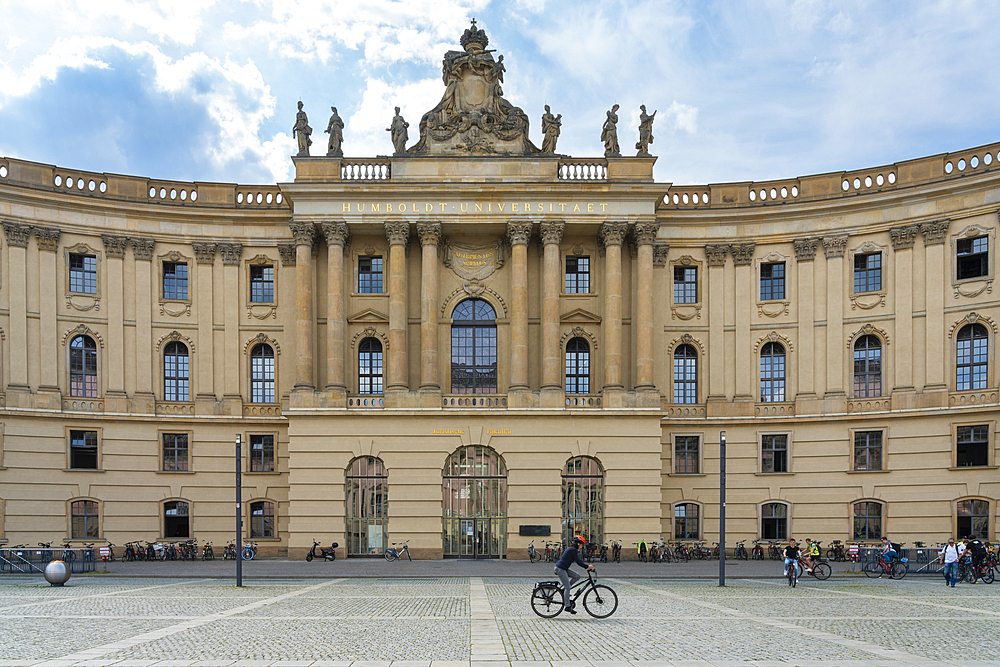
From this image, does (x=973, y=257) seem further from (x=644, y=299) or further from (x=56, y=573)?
(x=56, y=573)

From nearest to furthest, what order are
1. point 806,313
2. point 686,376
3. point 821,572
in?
1. point 821,572
2. point 806,313
3. point 686,376

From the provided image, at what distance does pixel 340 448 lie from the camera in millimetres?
48969

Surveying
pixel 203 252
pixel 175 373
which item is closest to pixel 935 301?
pixel 203 252


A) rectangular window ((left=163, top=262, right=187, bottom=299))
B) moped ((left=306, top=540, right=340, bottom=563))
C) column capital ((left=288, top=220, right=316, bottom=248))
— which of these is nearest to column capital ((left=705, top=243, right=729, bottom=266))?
column capital ((left=288, top=220, right=316, bottom=248))

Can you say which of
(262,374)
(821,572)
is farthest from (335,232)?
(821,572)

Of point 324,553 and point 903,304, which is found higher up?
point 903,304

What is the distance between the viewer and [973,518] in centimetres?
4559

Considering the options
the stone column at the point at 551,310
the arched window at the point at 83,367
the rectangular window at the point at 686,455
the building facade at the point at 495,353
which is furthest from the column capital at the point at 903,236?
the arched window at the point at 83,367

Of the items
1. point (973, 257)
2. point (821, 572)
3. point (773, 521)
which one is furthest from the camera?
point (773, 521)

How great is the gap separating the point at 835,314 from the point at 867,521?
1176 centimetres

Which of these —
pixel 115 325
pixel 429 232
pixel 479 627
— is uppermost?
pixel 429 232

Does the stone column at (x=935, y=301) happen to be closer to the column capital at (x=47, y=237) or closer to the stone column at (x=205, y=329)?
the stone column at (x=205, y=329)

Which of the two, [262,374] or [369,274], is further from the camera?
[262,374]

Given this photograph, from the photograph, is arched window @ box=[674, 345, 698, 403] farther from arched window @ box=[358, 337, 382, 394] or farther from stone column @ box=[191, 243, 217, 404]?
stone column @ box=[191, 243, 217, 404]
